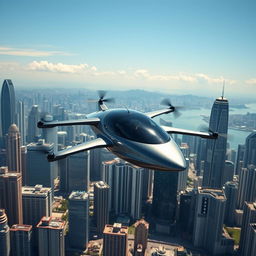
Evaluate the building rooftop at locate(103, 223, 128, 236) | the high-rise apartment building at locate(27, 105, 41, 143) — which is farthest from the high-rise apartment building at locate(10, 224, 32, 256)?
the high-rise apartment building at locate(27, 105, 41, 143)

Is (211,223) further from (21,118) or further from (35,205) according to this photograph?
(21,118)

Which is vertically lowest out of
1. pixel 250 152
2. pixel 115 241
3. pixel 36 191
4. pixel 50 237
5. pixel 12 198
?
pixel 115 241

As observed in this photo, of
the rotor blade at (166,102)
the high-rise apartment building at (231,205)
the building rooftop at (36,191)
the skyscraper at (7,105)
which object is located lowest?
the high-rise apartment building at (231,205)

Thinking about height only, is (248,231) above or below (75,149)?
below

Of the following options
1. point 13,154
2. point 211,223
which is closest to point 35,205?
point 13,154

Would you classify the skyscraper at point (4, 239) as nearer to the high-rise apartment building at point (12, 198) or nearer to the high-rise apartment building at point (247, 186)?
the high-rise apartment building at point (12, 198)

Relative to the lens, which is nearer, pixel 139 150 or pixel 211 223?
pixel 139 150

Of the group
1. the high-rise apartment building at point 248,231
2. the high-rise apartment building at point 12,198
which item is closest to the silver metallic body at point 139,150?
the high-rise apartment building at point 248,231
